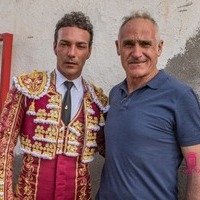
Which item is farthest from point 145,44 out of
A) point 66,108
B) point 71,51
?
point 66,108

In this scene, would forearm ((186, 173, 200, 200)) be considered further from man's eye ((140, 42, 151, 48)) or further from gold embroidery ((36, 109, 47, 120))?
gold embroidery ((36, 109, 47, 120))

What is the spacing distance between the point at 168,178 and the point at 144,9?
1.06 meters

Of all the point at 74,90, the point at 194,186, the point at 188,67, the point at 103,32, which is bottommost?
the point at 194,186

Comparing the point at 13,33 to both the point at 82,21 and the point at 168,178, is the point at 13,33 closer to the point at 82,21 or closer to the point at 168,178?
the point at 82,21

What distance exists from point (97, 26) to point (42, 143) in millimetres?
988

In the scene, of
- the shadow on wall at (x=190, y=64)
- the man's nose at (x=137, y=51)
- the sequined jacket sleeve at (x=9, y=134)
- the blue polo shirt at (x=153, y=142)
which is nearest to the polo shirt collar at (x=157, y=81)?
the blue polo shirt at (x=153, y=142)

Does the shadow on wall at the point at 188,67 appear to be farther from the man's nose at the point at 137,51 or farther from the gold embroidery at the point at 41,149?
the gold embroidery at the point at 41,149

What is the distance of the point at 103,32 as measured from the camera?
2.42 m

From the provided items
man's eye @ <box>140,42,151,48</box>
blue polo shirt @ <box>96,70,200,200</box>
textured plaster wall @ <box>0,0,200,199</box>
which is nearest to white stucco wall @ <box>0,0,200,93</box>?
textured plaster wall @ <box>0,0,200,199</box>

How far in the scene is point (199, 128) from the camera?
60.0 inches

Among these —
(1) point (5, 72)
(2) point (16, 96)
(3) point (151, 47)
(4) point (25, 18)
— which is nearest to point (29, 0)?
(4) point (25, 18)

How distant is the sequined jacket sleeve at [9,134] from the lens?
1727 mm

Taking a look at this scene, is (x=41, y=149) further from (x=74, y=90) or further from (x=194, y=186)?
(x=194, y=186)

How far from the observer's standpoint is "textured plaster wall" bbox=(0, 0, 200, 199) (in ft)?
6.72
